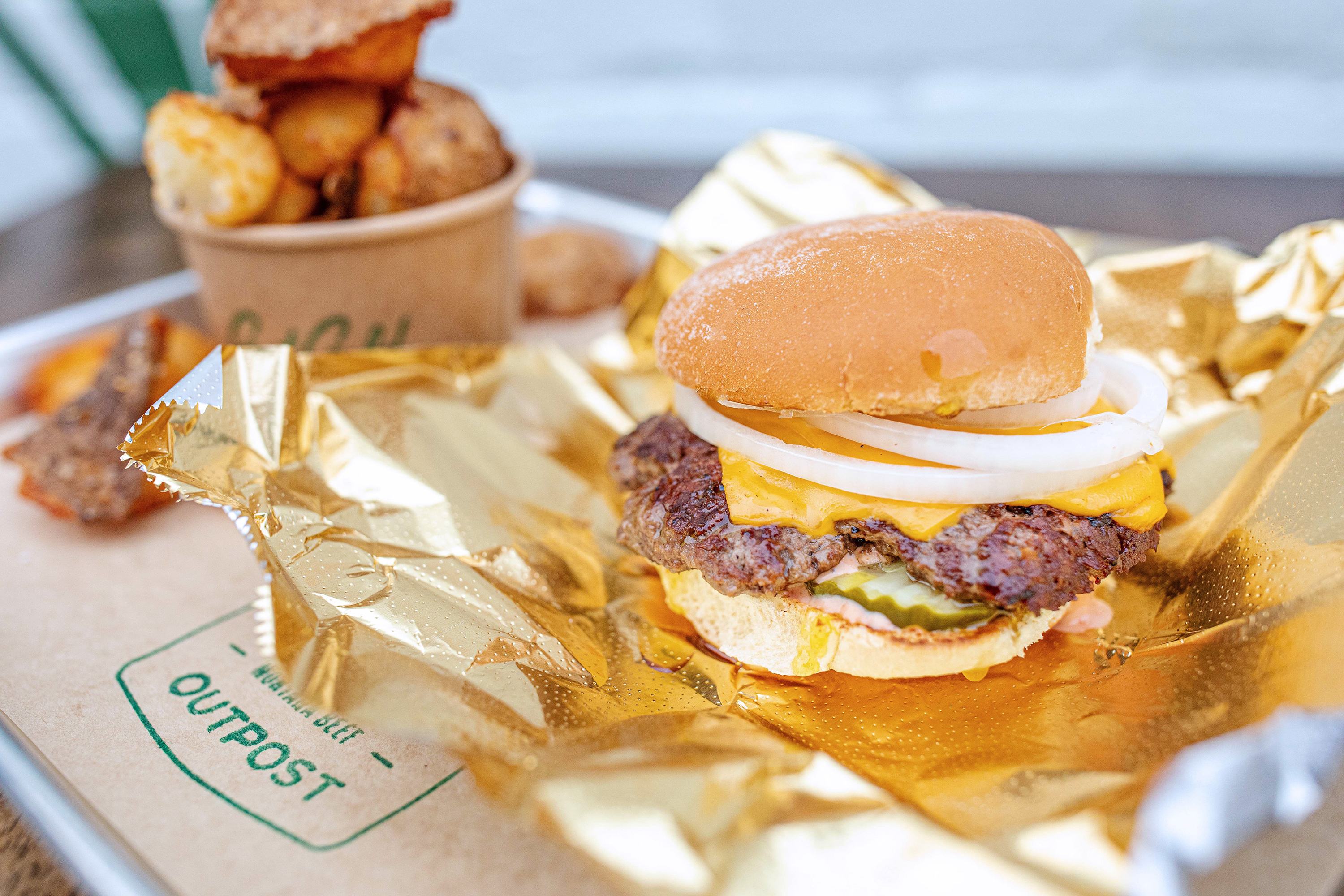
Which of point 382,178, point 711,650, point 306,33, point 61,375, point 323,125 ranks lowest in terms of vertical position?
point 711,650

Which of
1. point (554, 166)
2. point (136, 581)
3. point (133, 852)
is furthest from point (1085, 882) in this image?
point (554, 166)

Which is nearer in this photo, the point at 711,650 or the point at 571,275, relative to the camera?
the point at 711,650

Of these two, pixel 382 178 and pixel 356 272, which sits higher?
pixel 382 178

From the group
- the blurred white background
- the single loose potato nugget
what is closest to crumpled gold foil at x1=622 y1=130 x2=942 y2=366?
the single loose potato nugget

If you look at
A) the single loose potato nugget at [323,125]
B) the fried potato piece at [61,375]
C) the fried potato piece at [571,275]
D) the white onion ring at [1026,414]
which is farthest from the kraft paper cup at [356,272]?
the white onion ring at [1026,414]

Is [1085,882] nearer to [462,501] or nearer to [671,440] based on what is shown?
[671,440]

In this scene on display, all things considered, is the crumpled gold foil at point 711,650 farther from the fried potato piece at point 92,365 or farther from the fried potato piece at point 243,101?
the fried potato piece at point 243,101

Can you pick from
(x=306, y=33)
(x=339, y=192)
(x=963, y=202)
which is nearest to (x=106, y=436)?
(x=339, y=192)

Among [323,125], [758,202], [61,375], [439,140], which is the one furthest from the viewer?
[758,202]

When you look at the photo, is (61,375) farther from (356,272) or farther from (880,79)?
(880,79)
